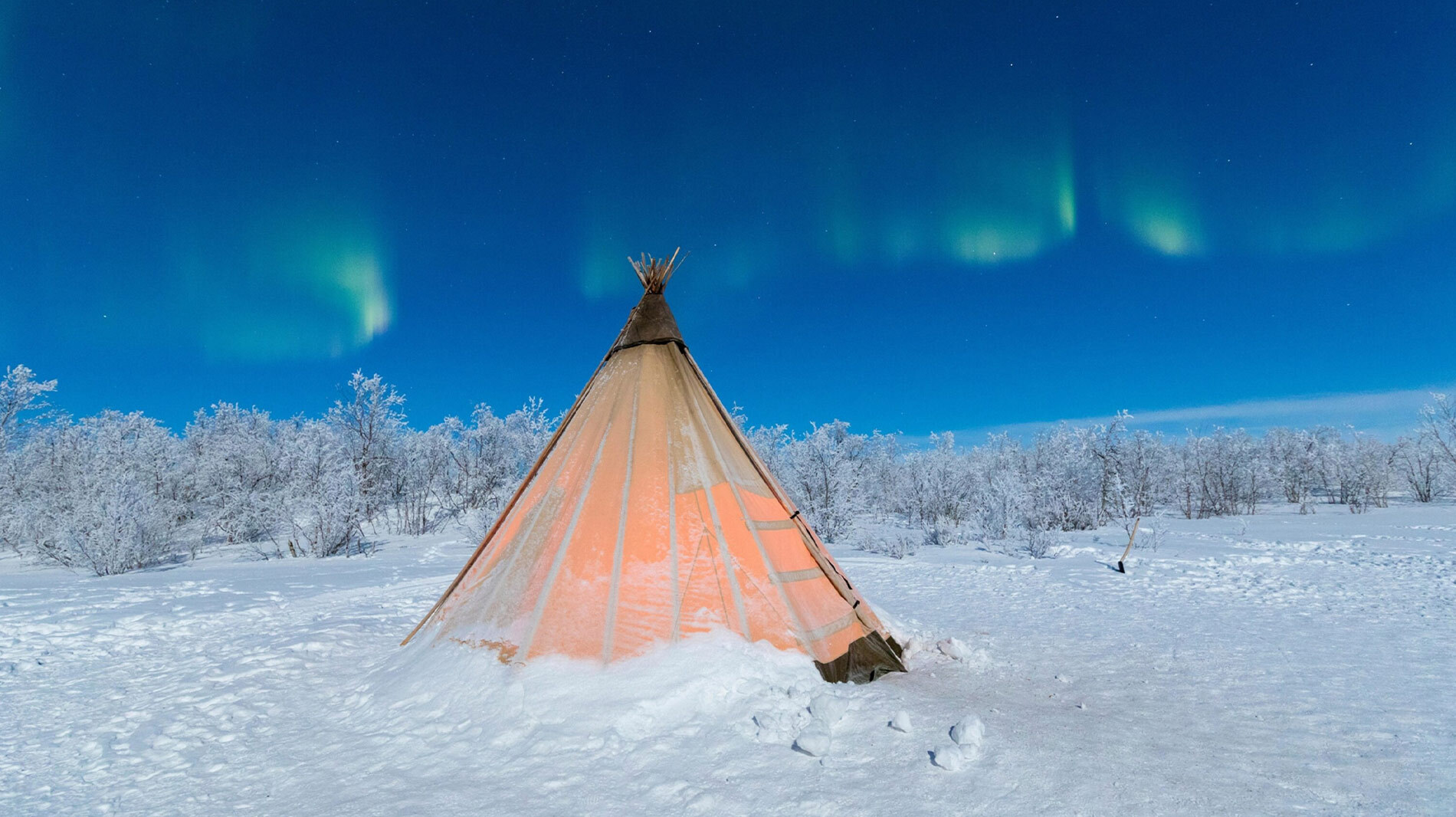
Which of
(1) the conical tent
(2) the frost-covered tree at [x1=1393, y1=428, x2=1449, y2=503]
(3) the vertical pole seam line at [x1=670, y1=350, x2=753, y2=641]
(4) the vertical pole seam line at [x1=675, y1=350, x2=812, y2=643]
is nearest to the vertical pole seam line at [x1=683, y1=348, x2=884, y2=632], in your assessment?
(1) the conical tent

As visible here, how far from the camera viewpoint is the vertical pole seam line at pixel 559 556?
398cm

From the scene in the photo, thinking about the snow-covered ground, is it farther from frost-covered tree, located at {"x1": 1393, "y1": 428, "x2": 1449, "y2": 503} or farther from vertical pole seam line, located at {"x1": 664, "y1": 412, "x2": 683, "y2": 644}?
frost-covered tree, located at {"x1": 1393, "y1": 428, "x2": 1449, "y2": 503}

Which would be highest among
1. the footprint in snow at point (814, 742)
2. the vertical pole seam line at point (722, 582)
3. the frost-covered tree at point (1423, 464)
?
the frost-covered tree at point (1423, 464)

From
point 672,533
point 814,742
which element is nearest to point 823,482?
point 672,533

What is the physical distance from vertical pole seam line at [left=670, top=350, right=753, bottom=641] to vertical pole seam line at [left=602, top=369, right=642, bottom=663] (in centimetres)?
57

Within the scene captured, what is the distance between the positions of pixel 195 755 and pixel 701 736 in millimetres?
2992

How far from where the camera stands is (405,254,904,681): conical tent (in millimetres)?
4027

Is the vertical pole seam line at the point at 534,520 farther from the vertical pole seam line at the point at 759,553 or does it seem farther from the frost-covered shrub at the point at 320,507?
the frost-covered shrub at the point at 320,507

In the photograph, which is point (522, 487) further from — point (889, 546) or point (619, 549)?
point (889, 546)

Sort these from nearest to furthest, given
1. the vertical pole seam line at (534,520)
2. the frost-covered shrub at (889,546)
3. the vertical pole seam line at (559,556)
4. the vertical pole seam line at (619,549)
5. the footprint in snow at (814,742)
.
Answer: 1. the footprint in snow at (814,742)
2. the vertical pole seam line at (619,549)
3. the vertical pole seam line at (559,556)
4. the vertical pole seam line at (534,520)
5. the frost-covered shrub at (889,546)

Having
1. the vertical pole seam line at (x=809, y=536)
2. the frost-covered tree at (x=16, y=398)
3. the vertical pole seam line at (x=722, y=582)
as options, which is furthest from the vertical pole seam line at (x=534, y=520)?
the frost-covered tree at (x=16, y=398)

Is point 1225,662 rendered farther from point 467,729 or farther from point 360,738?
point 360,738

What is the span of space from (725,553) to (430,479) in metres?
24.9

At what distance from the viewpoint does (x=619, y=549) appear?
14.0 ft
